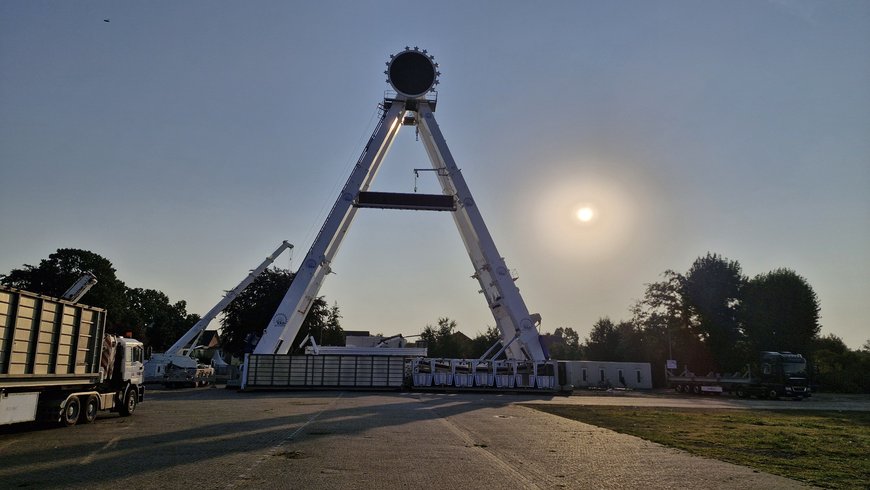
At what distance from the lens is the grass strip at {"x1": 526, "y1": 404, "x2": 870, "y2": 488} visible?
11031mm

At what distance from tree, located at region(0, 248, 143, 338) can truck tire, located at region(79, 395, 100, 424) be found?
2021 inches

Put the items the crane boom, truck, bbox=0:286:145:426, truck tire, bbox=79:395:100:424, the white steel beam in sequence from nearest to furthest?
1. truck, bbox=0:286:145:426
2. truck tire, bbox=79:395:100:424
3. the white steel beam
4. the crane boom

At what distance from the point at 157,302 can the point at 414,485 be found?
105055 millimetres

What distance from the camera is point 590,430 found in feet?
57.6

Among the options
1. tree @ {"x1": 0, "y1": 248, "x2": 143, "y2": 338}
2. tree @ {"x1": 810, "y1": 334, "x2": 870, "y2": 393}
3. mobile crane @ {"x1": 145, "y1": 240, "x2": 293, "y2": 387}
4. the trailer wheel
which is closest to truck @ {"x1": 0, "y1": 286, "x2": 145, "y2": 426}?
the trailer wheel

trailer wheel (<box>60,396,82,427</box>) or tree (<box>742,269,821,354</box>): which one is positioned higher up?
tree (<box>742,269,821,354</box>)

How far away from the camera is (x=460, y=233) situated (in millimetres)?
48750

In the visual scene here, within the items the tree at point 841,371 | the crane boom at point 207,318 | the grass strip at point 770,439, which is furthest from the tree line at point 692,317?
the grass strip at point 770,439

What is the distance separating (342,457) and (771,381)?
141 ft

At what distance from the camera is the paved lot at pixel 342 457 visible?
923 cm

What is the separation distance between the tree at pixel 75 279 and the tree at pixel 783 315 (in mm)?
73464

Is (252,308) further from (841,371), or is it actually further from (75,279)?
(841,371)

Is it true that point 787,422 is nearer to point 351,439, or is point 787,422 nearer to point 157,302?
point 351,439

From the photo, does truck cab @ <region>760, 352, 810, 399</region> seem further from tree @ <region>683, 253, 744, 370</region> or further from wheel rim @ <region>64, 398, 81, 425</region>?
wheel rim @ <region>64, 398, 81, 425</region>
